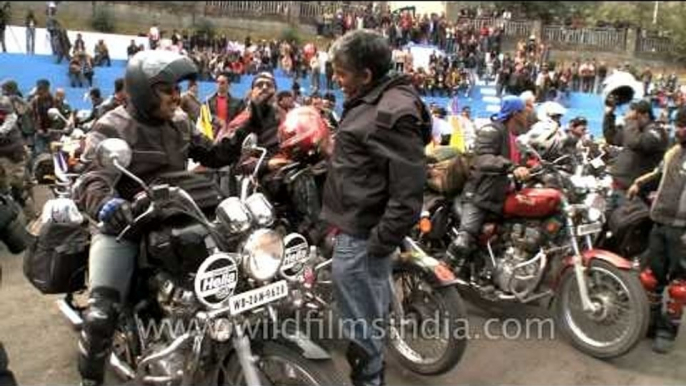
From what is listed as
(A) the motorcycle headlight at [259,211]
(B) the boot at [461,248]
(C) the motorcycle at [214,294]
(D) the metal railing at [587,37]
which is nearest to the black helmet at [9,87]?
(B) the boot at [461,248]

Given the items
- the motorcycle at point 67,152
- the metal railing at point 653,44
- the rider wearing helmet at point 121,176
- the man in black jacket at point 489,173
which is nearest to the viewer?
the rider wearing helmet at point 121,176

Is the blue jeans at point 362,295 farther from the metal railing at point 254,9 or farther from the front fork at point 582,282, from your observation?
the metal railing at point 254,9

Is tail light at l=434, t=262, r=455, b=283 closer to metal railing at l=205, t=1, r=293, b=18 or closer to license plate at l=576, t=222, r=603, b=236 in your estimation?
license plate at l=576, t=222, r=603, b=236

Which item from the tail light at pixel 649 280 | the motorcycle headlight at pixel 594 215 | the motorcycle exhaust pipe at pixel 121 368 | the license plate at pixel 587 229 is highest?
the motorcycle headlight at pixel 594 215

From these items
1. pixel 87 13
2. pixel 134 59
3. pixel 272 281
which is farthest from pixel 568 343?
pixel 87 13

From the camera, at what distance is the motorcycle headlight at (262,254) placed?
311 centimetres

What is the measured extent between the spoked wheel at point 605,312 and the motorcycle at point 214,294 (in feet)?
7.83

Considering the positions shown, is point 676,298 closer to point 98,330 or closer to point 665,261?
point 665,261

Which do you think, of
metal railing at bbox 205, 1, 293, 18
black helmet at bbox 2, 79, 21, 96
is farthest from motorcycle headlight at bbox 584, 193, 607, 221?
black helmet at bbox 2, 79, 21, 96


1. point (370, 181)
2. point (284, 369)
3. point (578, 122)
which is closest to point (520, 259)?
point (370, 181)

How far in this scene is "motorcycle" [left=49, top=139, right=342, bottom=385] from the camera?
308cm

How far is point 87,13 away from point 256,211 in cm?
1241

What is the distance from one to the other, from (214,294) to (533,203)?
9.60ft

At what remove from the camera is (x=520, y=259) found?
5.30 metres
